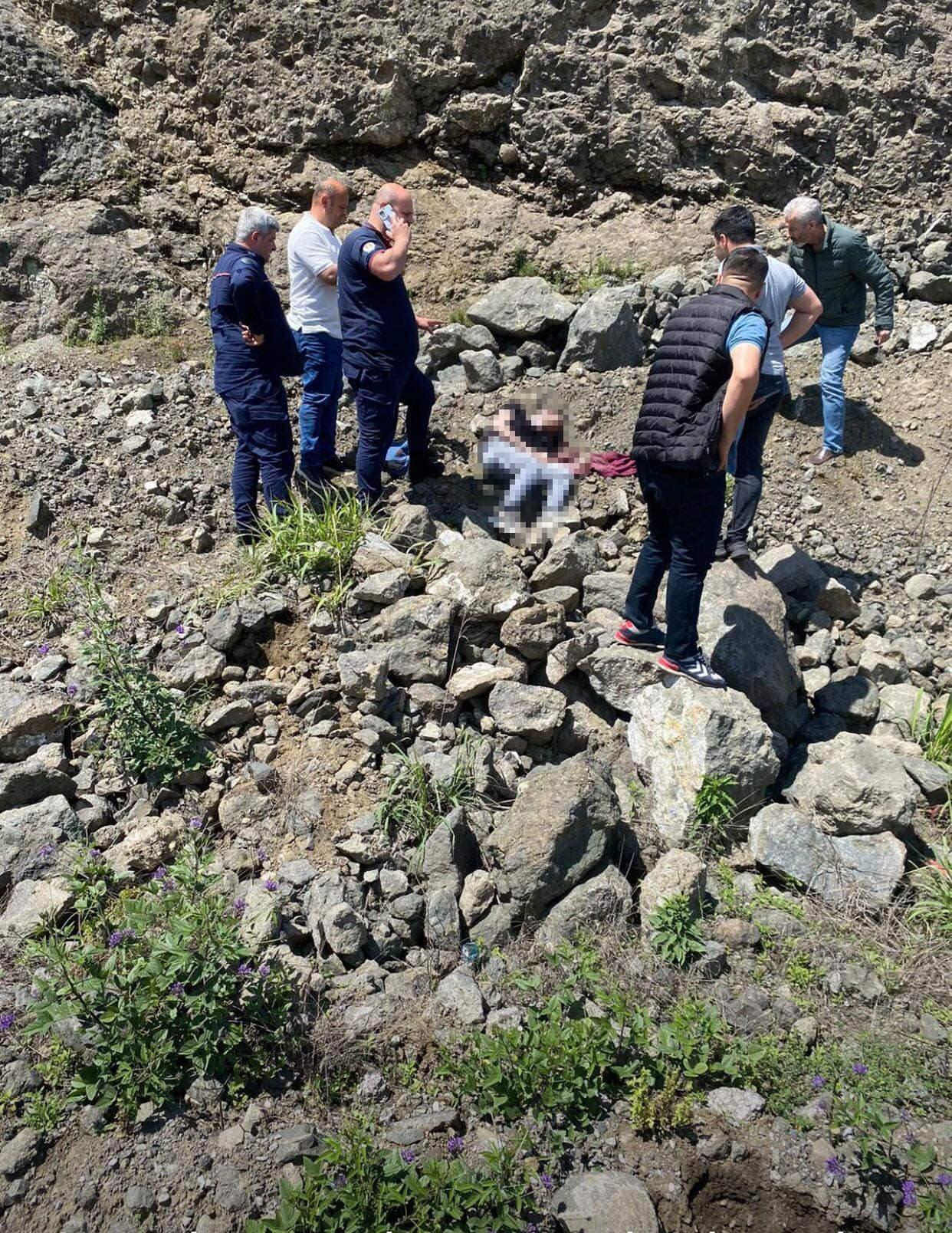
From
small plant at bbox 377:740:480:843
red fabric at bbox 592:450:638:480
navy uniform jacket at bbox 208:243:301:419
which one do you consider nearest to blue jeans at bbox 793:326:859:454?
red fabric at bbox 592:450:638:480

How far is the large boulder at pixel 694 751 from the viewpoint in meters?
3.96

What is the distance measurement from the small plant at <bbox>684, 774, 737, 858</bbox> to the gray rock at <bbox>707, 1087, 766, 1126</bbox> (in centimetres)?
106

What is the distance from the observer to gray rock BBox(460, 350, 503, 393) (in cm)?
651

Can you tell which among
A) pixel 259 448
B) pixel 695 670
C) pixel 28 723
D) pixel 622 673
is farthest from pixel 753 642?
pixel 28 723

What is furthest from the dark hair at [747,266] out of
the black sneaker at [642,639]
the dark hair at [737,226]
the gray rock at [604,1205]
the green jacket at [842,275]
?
the gray rock at [604,1205]

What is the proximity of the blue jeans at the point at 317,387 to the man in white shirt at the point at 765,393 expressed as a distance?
228cm

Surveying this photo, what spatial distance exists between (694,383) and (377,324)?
185cm

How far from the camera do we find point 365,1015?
3.16m

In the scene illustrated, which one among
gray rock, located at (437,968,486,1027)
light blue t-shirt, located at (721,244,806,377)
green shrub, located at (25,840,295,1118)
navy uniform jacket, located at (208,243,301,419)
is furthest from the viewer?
navy uniform jacket, located at (208,243,301,419)

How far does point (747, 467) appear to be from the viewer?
4816mm

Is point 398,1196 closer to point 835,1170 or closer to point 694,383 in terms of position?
point 835,1170

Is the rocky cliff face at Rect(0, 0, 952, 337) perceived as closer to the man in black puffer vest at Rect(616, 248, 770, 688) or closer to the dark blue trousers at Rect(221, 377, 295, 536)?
the dark blue trousers at Rect(221, 377, 295, 536)

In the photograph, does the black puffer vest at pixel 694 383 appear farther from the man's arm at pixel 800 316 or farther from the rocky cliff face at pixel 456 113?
A: the rocky cliff face at pixel 456 113

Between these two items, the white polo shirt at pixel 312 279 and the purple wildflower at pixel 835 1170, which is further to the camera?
the white polo shirt at pixel 312 279
